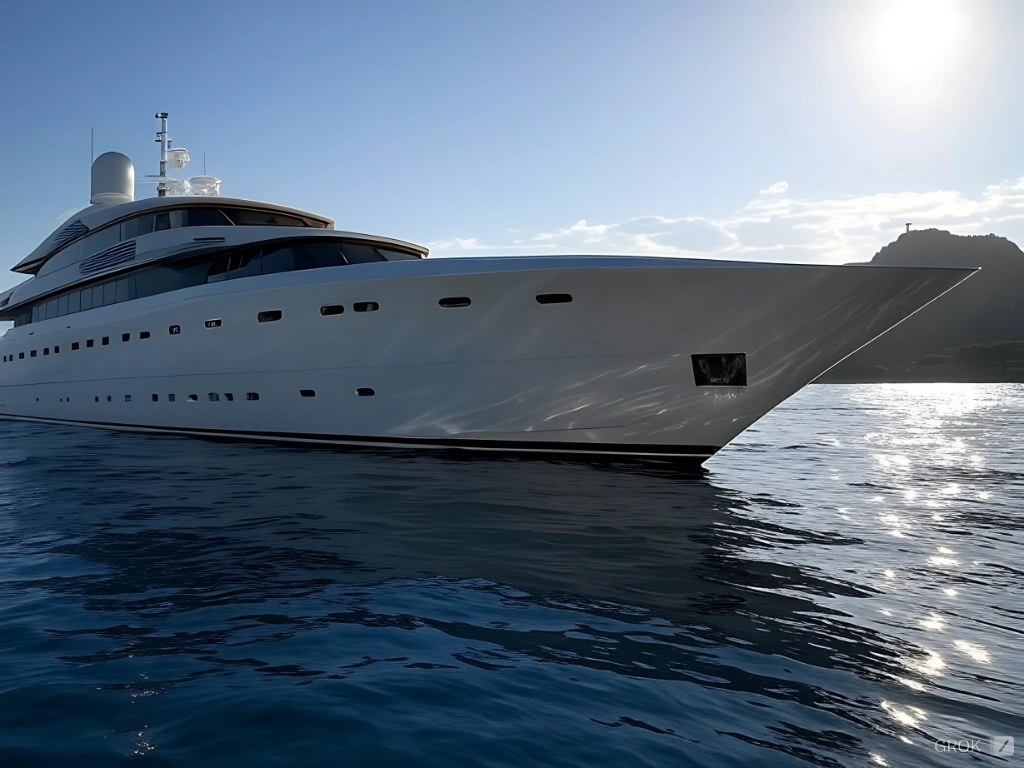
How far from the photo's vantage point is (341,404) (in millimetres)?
9875

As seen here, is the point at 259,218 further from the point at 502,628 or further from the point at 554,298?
the point at 502,628

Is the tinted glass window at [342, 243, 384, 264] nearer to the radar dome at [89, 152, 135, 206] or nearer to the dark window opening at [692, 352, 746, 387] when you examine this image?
the dark window opening at [692, 352, 746, 387]

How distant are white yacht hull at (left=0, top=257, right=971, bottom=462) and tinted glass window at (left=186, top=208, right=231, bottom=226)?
10.6 ft

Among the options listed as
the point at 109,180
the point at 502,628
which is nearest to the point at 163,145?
the point at 109,180

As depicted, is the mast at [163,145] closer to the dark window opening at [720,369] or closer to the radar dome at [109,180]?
the radar dome at [109,180]

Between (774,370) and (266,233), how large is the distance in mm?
9985

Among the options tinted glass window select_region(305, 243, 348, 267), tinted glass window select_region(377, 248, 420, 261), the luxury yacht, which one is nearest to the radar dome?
the luxury yacht

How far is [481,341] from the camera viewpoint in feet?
28.3

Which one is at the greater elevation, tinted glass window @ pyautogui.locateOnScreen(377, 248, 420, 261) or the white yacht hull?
tinted glass window @ pyautogui.locateOnScreen(377, 248, 420, 261)

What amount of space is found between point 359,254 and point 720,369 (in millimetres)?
5957

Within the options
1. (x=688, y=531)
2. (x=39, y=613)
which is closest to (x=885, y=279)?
(x=688, y=531)

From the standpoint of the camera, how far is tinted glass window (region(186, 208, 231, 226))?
13.8m

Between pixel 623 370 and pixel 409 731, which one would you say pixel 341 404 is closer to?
pixel 623 370

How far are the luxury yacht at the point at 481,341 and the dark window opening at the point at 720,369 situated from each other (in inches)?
0.7
